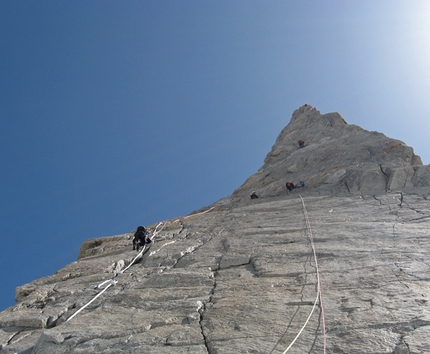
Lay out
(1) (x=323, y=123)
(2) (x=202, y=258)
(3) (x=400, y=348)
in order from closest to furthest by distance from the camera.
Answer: (3) (x=400, y=348)
(2) (x=202, y=258)
(1) (x=323, y=123)

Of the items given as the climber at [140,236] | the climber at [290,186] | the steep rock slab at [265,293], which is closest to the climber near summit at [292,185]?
the climber at [290,186]

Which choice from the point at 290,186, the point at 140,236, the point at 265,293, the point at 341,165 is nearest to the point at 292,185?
the point at 290,186

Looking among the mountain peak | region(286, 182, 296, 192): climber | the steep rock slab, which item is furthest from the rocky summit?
region(286, 182, 296, 192): climber

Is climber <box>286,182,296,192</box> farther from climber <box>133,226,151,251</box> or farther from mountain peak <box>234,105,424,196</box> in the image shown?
climber <box>133,226,151,251</box>

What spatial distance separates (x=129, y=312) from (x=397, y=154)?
49.3 feet

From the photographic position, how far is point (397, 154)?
55.1 feet

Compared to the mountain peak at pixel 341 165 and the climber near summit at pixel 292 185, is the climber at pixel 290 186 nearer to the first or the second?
the climber near summit at pixel 292 185

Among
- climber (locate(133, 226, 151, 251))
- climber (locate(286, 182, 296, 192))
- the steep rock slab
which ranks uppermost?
climber (locate(286, 182, 296, 192))

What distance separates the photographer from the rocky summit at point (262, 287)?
4922 mm

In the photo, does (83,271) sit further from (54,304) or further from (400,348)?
(400,348)

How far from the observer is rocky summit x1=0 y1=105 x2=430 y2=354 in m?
4.92

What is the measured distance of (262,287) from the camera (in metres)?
6.53

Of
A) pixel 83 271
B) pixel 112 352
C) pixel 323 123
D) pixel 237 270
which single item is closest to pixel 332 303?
pixel 237 270

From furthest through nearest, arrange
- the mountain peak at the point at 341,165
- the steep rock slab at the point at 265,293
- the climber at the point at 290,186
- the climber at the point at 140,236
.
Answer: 1. the climber at the point at 290,186
2. the mountain peak at the point at 341,165
3. the climber at the point at 140,236
4. the steep rock slab at the point at 265,293
